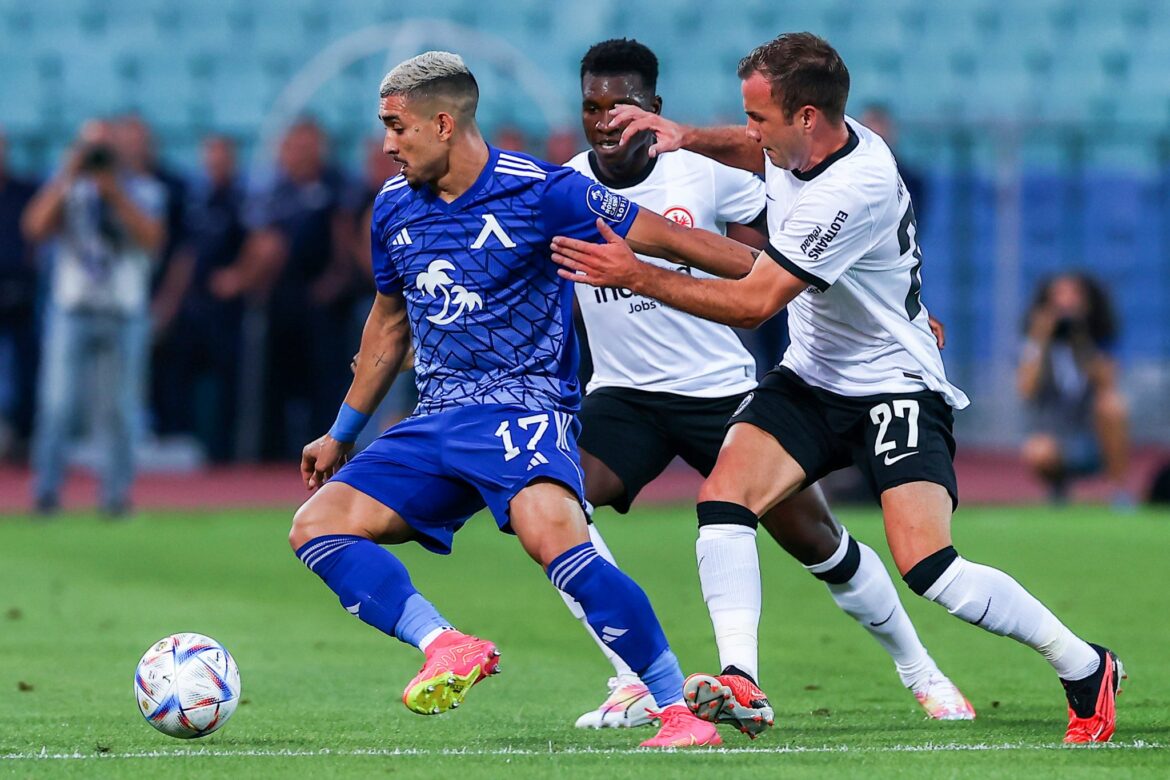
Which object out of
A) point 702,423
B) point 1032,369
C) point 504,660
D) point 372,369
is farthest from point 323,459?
point 1032,369

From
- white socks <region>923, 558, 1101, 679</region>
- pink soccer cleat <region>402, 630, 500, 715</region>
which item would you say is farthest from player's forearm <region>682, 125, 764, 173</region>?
pink soccer cleat <region>402, 630, 500, 715</region>

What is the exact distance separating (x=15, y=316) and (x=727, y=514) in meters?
12.4

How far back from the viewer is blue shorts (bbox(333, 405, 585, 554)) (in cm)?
571

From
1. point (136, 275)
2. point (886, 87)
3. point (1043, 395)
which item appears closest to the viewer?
point (136, 275)

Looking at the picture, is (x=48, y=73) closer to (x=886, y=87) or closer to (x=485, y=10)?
(x=485, y=10)

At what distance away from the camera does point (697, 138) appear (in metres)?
6.40

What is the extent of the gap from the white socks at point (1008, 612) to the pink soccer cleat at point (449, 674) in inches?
52.8

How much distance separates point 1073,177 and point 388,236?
14.9 m

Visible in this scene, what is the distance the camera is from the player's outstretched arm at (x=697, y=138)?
246 inches

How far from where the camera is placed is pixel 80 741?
225 inches

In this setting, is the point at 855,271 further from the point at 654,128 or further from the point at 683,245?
the point at 654,128

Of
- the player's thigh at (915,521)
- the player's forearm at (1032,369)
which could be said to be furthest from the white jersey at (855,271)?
the player's forearm at (1032,369)

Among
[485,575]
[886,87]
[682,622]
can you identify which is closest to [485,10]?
[886,87]

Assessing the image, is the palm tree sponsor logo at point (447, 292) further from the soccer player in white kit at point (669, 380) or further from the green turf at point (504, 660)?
the green turf at point (504, 660)
